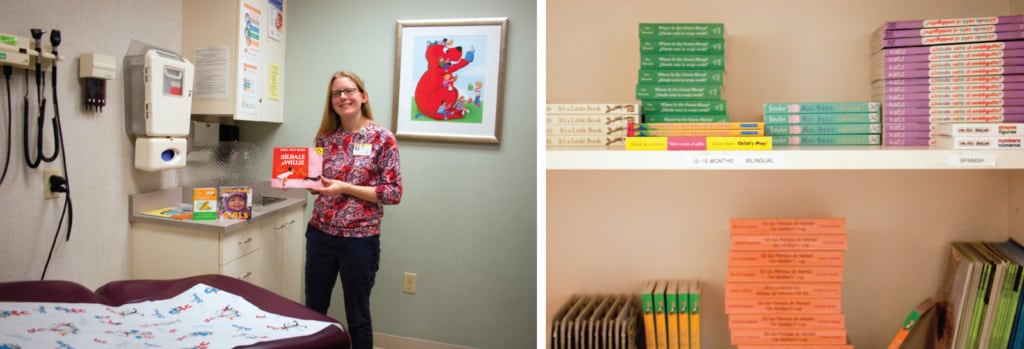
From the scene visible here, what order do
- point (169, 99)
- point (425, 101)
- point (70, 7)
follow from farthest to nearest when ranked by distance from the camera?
point (425, 101), point (169, 99), point (70, 7)

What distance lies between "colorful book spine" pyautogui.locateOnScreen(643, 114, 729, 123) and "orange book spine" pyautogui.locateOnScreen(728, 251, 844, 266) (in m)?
0.31

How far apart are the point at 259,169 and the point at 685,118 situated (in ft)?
3.06

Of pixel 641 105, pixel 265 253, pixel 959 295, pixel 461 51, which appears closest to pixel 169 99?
pixel 265 253

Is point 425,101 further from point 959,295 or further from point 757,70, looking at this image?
point 959,295

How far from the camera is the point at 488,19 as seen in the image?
73.3 inches

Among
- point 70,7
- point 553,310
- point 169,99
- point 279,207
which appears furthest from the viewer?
point 553,310

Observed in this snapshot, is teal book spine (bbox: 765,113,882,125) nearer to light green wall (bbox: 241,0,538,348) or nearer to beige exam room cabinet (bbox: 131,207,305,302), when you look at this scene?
light green wall (bbox: 241,0,538,348)

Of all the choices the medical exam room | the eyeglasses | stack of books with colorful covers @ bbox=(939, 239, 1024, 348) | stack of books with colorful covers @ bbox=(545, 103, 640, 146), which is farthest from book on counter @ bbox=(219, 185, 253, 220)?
stack of books with colorful covers @ bbox=(939, 239, 1024, 348)

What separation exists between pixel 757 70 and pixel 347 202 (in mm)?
987

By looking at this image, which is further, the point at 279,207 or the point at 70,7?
the point at 279,207

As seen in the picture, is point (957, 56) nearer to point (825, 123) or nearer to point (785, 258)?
point (825, 123)

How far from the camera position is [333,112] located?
153cm

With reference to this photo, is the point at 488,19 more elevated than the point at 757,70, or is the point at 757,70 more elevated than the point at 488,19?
the point at 488,19

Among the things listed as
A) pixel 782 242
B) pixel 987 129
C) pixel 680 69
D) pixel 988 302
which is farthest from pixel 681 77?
pixel 988 302
